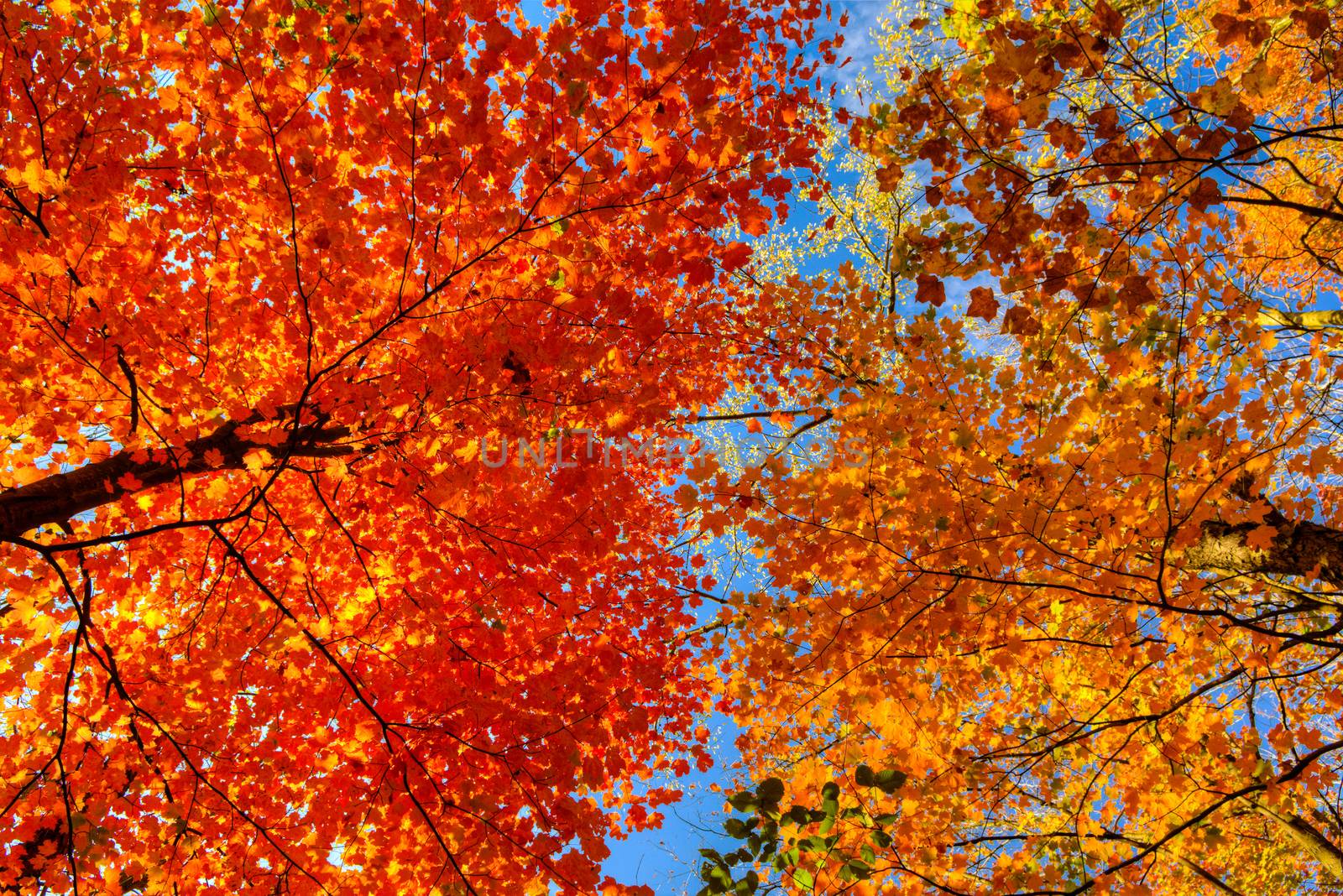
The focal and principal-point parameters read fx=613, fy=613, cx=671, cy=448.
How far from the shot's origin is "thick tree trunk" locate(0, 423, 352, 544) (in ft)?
12.2

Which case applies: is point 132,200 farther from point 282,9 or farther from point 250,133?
point 282,9

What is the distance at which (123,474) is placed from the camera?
163 inches

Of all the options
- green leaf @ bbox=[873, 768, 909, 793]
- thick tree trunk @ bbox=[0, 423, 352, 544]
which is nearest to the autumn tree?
green leaf @ bbox=[873, 768, 909, 793]

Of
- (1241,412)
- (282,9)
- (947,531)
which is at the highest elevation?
(282,9)

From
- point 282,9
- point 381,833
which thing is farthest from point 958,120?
point 381,833

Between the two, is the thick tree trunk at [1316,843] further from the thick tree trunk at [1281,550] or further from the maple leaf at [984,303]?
the maple leaf at [984,303]

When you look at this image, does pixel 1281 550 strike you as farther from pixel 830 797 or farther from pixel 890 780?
pixel 830 797

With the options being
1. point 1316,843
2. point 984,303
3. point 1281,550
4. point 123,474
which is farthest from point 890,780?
point 1316,843

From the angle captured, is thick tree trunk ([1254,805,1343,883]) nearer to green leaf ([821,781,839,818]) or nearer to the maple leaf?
the maple leaf

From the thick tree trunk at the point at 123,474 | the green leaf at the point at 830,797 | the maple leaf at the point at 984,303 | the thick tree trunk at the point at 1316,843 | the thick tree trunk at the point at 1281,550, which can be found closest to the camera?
the green leaf at the point at 830,797

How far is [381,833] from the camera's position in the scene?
4.77 metres

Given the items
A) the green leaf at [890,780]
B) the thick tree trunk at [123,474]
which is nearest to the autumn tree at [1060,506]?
the green leaf at [890,780]

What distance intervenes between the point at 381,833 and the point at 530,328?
14.2 feet

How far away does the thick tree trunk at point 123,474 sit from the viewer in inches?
147
